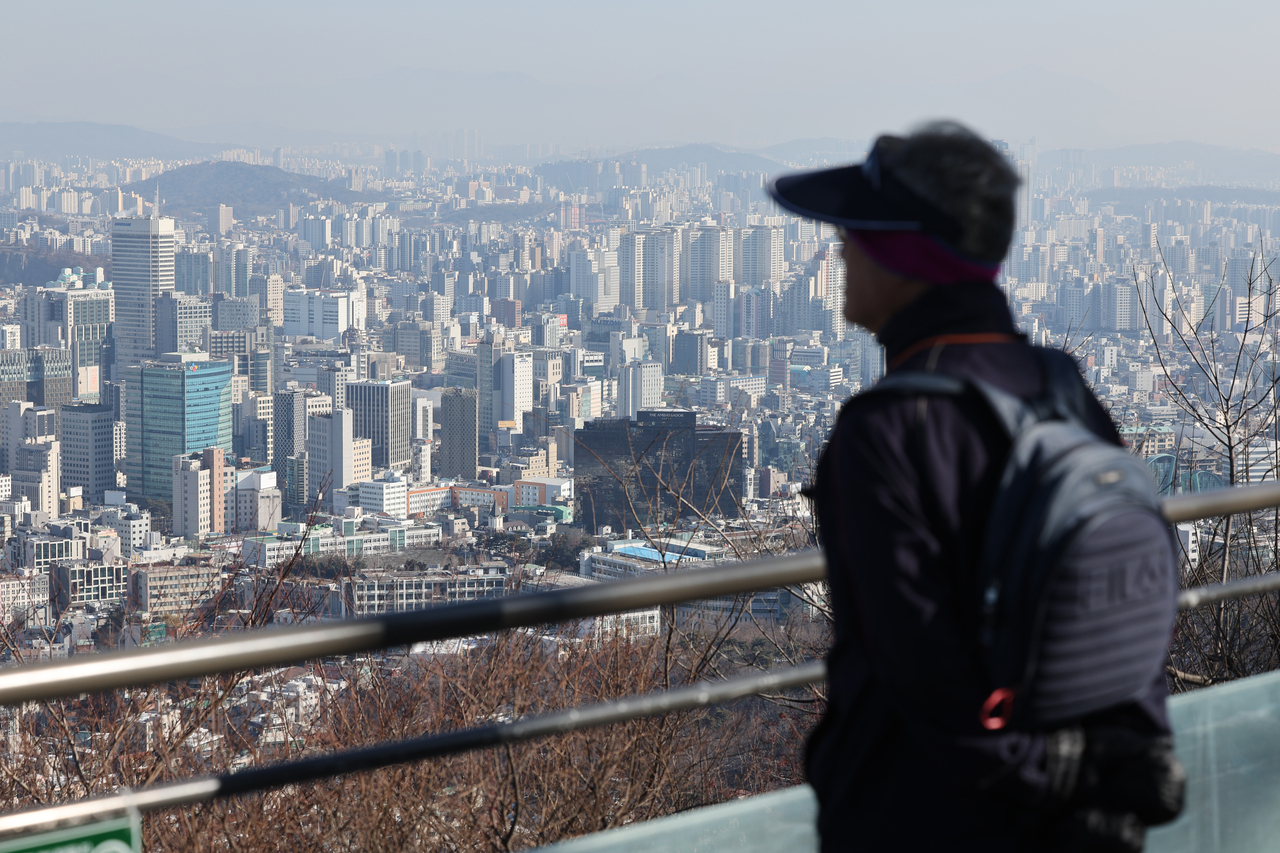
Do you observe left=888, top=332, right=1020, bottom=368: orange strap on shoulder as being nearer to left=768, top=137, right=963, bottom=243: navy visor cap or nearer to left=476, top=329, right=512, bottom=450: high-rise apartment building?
left=768, top=137, right=963, bottom=243: navy visor cap

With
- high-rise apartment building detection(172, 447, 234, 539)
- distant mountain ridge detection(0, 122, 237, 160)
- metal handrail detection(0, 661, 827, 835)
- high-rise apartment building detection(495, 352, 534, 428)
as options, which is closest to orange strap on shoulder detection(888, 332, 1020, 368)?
metal handrail detection(0, 661, 827, 835)

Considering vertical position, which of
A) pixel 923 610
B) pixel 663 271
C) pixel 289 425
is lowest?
pixel 289 425

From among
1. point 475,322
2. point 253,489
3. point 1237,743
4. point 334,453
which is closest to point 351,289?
point 475,322

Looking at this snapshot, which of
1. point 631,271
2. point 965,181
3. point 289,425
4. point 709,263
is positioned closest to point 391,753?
point 965,181

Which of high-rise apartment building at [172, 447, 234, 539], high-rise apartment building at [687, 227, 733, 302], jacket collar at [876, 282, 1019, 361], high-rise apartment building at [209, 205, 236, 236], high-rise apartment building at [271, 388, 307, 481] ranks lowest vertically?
high-rise apartment building at [172, 447, 234, 539]

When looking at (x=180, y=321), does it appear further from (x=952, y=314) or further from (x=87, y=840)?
(x=952, y=314)
